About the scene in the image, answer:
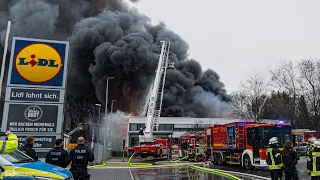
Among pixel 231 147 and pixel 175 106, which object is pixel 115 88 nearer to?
pixel 175 106

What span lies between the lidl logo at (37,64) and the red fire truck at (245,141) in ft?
29.8

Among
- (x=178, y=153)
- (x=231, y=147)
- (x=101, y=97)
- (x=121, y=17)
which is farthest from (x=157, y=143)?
(x=121, y=17)

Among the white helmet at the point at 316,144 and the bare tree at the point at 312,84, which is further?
the bare tree at the point at 312,84

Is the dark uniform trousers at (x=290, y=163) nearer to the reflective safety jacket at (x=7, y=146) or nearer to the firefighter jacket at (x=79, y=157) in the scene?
the firefighter jacket at (x=79, y=157)

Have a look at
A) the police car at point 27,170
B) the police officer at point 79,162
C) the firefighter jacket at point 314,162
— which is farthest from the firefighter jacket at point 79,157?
the firefighter jacket at point 314,162

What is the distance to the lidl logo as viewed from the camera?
24.7 feet

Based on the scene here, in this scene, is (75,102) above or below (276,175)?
above

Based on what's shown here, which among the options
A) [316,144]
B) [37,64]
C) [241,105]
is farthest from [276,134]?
[241,105]

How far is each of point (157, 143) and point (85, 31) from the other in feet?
80.8

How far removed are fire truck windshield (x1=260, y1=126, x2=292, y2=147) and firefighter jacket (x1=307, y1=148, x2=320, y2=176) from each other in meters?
6.27

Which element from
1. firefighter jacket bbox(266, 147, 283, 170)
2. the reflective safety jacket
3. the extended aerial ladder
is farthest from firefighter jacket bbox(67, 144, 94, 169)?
A: the extended aerial ladder

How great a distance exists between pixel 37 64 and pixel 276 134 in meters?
10.3

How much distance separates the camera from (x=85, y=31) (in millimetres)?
40500

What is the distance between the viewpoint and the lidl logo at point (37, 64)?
7.52 meters
